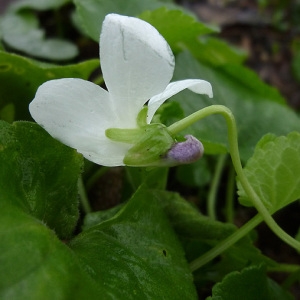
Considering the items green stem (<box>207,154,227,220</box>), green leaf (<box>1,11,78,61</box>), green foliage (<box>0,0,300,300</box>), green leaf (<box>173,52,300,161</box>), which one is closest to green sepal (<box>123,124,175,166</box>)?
green foliage (<box>0,0,300,300</box>)

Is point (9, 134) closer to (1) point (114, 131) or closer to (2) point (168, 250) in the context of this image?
(1) point (114, 131)

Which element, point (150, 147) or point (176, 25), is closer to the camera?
point (150, 147)

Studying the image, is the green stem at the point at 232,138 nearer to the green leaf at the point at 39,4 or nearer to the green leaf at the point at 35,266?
the green leaf at the point at 35,266

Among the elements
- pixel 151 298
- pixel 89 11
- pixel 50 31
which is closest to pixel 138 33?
pixel 151 298

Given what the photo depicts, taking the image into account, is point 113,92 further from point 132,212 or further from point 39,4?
point 39,4

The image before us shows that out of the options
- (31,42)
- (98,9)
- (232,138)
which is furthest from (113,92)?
(31,42)

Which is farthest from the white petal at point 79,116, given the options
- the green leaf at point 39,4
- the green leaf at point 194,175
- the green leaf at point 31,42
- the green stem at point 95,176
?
the green leaf at point 39,4

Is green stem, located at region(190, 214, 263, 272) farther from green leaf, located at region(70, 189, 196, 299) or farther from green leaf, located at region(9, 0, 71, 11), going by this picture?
green leaf, located at region(9, 0, 71, 11)
